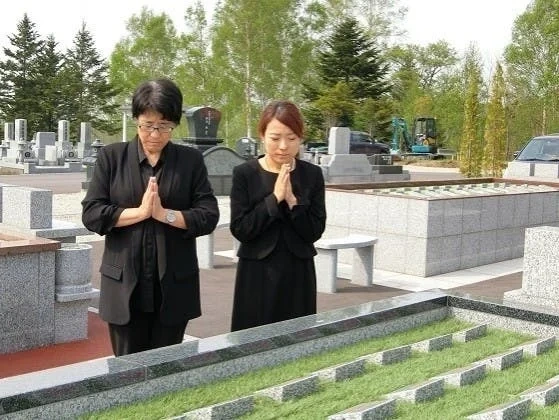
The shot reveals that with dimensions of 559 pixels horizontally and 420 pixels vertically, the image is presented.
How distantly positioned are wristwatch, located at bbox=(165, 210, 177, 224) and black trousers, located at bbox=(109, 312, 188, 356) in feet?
1.42

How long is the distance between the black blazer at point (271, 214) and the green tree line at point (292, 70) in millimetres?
37631

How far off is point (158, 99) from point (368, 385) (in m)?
1.47

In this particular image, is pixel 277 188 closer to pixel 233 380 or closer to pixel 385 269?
pixel 233 380

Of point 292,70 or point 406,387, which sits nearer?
point 406,387

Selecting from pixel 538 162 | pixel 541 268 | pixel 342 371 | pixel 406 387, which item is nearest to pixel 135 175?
pixel 342 371

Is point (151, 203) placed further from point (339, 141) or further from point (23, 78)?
point (23, 78)

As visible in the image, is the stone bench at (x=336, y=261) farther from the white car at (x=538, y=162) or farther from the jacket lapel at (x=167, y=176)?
the white car at (x=538, y=162)

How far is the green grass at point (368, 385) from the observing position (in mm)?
2684

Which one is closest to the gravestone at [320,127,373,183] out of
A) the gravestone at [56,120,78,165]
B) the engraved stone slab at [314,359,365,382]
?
the gravestone at [56,120,78,165]

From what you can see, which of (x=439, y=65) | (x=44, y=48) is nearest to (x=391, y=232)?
(x=44, y=48)

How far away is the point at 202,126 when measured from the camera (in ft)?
74.4

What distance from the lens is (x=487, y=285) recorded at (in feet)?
30.8

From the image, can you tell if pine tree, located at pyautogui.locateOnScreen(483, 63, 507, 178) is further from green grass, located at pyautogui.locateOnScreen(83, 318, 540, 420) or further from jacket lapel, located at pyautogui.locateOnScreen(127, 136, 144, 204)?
jacket lapel, located at pyautogui.locateOnScreen(127, 136, 144, 204)

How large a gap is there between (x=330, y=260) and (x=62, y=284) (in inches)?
135
